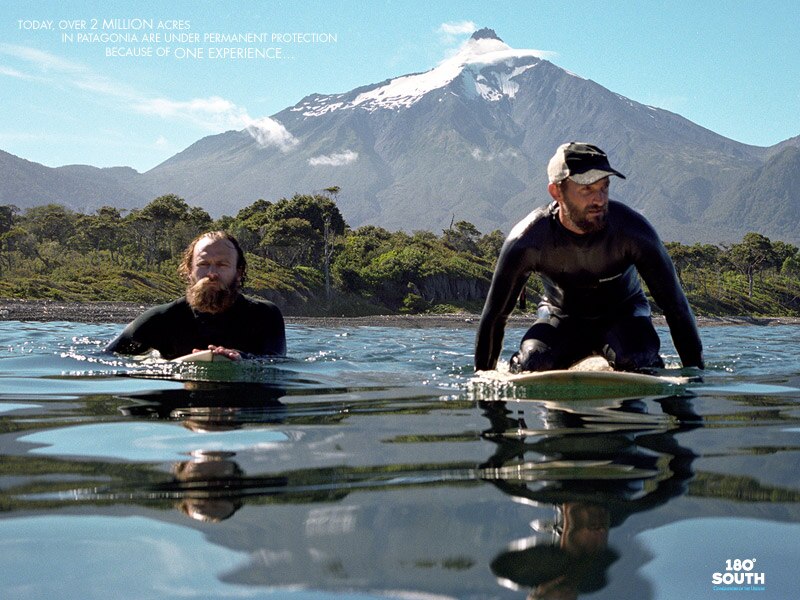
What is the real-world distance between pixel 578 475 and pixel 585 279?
370 centimetres

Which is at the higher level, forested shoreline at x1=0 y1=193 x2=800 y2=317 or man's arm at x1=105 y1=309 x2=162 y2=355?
forested shoreline at x1=0 y1=193 x2=800 y2=317

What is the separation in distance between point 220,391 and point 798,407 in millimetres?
3315

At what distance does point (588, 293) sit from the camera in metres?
6.59

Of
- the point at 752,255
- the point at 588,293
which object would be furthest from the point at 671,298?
the point at 752,255

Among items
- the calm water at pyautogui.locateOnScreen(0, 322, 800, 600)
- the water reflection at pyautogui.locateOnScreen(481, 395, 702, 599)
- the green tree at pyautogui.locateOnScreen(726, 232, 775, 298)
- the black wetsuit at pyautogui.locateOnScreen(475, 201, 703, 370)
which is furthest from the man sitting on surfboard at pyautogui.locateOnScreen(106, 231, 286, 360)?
the green tree at pyautogui.locateOnScreen(726, 232, 775, 298)

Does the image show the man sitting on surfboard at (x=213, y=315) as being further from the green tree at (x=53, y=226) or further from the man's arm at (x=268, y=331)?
the green tree at (x=53, y=226)

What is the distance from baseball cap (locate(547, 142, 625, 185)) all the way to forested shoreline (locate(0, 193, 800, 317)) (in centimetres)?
4216

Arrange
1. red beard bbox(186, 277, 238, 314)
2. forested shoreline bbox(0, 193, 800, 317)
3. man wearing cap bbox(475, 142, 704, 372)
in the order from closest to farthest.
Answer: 1. man wearing cap bbox(475, 142, 704, 372)
2. red beard bbox(186, 277, 238, 314)
3. forested shoreline bbox(0, 193, 800, 317)

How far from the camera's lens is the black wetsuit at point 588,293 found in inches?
244

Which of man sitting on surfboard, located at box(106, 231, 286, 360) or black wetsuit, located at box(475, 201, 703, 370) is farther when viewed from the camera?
man sitting on surfboard, located at box(106, 231, 286, 360)

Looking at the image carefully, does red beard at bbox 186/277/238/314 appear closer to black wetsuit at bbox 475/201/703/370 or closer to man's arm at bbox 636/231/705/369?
black wetsuit at bbox 475/201/703/370

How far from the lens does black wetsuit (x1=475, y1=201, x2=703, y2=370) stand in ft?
20.3

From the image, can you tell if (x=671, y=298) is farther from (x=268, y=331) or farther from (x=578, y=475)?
(x=578, y=475)

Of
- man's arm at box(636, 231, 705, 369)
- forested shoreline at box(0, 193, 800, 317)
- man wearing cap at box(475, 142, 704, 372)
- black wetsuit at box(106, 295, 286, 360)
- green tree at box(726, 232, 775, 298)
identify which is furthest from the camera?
green tree at box(726, 232, 775, 298)
